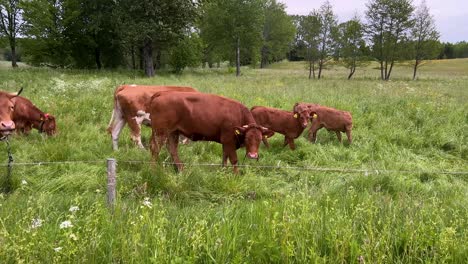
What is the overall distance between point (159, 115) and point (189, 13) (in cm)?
2382

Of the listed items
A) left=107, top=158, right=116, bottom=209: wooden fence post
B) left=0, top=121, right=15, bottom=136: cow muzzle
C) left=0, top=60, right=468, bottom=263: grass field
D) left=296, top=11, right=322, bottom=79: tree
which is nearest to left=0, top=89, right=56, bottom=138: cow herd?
left=0, top=60, right=468, bottom=263: grass field

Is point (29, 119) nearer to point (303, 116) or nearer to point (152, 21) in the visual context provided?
point (303, 116)

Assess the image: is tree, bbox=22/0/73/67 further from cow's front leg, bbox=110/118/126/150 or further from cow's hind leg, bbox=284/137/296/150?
cow's hind leg, bbox=284/137/296/150

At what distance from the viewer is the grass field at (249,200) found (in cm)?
284

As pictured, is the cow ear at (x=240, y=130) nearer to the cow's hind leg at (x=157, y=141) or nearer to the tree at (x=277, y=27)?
the cow's hind leg at (x=157, y=141)

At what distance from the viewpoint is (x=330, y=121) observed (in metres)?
9.18

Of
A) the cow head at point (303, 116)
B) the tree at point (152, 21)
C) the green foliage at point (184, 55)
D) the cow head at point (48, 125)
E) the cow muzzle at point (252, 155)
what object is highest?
the tree at point (152, 21)

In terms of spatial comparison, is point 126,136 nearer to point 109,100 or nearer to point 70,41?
point 109,100

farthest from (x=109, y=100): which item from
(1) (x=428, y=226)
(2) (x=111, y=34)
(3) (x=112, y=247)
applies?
(2) (x=111, y=34)

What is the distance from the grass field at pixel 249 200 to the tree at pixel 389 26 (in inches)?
1091

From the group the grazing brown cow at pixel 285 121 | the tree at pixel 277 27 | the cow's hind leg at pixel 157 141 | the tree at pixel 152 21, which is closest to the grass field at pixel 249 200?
the cow's hind leg at pixel 157 141

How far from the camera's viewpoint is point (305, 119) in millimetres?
8742

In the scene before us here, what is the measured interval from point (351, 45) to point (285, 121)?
32.8 metres

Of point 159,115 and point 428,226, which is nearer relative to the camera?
point 428,226
